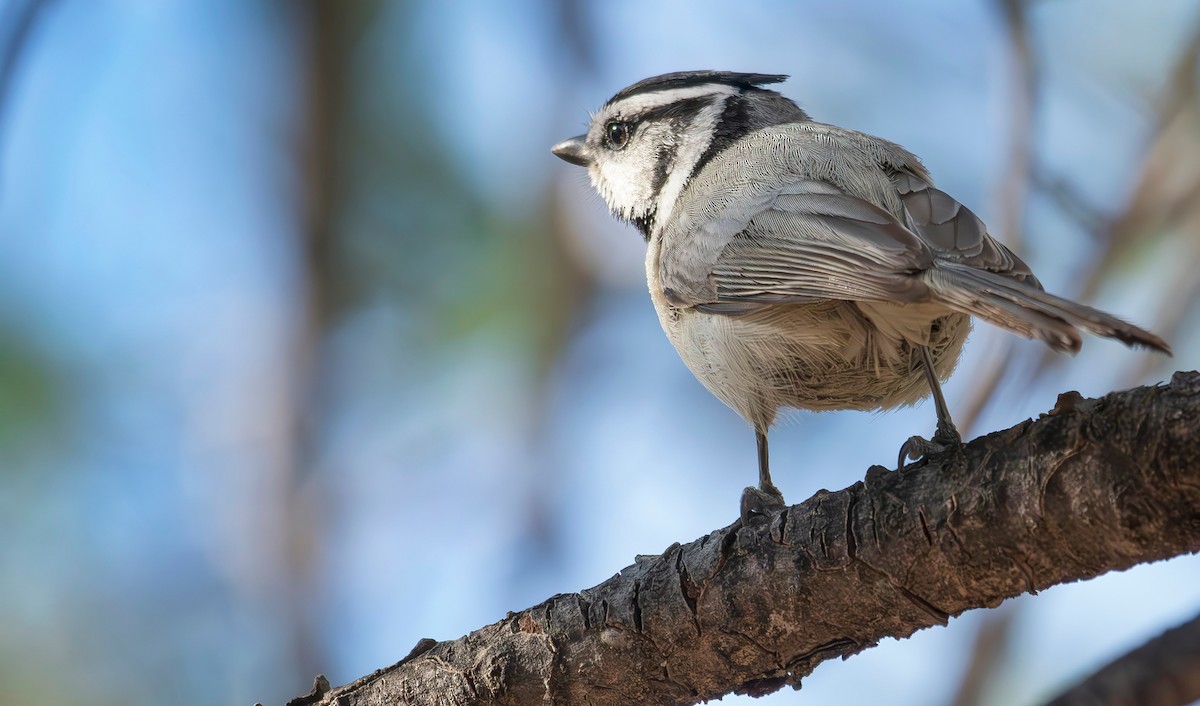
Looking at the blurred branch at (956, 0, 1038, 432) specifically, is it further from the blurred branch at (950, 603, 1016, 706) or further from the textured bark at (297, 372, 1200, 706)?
the textured bark at (297, 372, 1200, 706)

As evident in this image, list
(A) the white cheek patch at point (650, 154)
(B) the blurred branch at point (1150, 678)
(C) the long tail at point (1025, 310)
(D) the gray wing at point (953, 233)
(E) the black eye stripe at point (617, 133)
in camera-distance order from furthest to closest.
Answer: (E) the black eye stripe at point (617, 133) → (A) the white cheek patch at point (650, 154) → (D) the gray wing at point (953, 233) → (C) the long tail at point (1025, 310) → (B) the blurred branch at point (1150, 678)

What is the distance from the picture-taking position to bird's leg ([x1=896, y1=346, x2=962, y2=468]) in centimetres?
276

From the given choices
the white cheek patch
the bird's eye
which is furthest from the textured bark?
the bird's eye

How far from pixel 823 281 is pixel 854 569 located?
0.80m

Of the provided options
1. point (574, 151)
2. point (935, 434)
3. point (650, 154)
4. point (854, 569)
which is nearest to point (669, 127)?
point (650, 154)

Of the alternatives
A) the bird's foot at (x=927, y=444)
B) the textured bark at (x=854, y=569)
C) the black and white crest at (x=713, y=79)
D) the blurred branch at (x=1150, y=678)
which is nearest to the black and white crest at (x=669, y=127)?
the black and white crest at (x=713, y=79)

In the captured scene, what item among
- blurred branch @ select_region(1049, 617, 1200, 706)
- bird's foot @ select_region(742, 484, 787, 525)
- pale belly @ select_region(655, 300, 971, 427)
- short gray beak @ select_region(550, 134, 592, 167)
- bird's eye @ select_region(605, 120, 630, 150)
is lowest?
blurred branch @ select_region(1049, 617, 1200, 706)

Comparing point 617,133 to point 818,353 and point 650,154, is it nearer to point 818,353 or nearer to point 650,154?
point 650,154

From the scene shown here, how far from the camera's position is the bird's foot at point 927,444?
2.72 metres

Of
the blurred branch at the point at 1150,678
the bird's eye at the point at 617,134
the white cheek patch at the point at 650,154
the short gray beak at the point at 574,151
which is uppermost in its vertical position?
the short gray beak at the point at 574,151

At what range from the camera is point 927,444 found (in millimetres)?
2783

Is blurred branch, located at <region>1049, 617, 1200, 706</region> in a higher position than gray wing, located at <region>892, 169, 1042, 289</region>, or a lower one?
lower

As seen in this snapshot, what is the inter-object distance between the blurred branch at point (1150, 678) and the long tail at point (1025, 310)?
0.70 metres

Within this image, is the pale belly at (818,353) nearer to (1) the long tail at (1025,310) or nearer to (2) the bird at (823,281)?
(2) the bird at (823,281)
